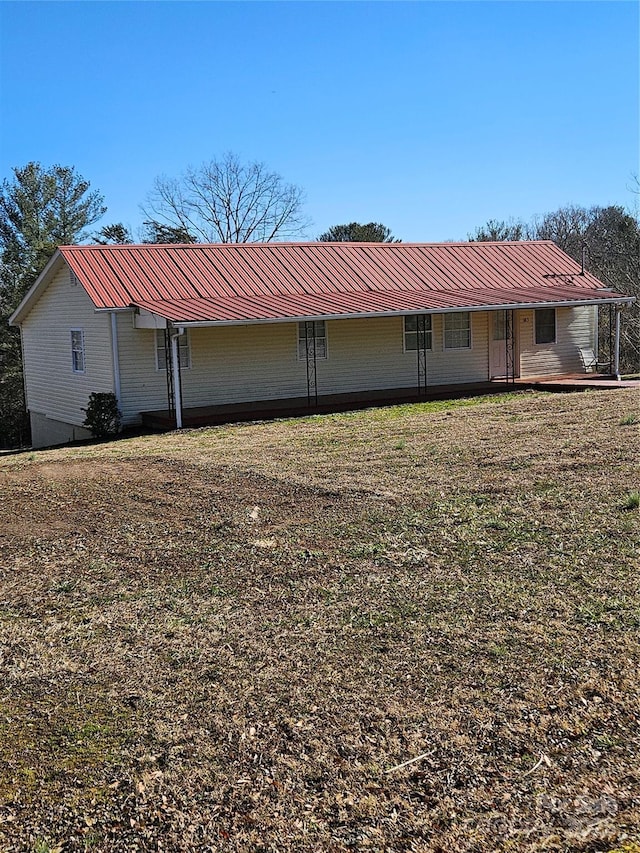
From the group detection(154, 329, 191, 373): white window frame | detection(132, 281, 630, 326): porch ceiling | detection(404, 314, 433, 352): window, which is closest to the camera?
detection(132, 281, 630, 326): porch ceiling

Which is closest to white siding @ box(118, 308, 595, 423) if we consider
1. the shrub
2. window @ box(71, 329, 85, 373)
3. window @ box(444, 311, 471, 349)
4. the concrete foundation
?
window @ box(444, 311, 471, 349)

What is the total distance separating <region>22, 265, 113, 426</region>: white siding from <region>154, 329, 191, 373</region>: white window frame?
39.0 inches

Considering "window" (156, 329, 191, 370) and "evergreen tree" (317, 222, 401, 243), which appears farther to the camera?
"evergreen tree" (317, 222, 401, 243)

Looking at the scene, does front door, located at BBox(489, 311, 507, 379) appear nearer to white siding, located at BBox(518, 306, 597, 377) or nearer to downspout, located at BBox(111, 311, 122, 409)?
white siding, located at BBox(518, 306, 597, 377)

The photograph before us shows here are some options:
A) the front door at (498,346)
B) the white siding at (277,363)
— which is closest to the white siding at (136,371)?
the white siding at (277,363)

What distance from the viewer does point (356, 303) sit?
21141 millimetres

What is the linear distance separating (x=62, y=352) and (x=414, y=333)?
852 cm

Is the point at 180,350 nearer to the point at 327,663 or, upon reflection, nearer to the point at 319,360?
the point at 319,360

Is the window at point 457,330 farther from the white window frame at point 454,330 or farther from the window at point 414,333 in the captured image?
the window at point 414,333

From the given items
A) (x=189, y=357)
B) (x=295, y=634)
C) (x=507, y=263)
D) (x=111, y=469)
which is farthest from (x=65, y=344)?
(x=295, y=634)

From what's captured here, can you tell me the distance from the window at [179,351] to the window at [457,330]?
688cm

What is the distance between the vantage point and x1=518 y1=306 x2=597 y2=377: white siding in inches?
967

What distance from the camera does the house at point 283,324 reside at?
1972 cm

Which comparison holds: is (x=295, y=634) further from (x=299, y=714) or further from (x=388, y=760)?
(x=388, y=760)
